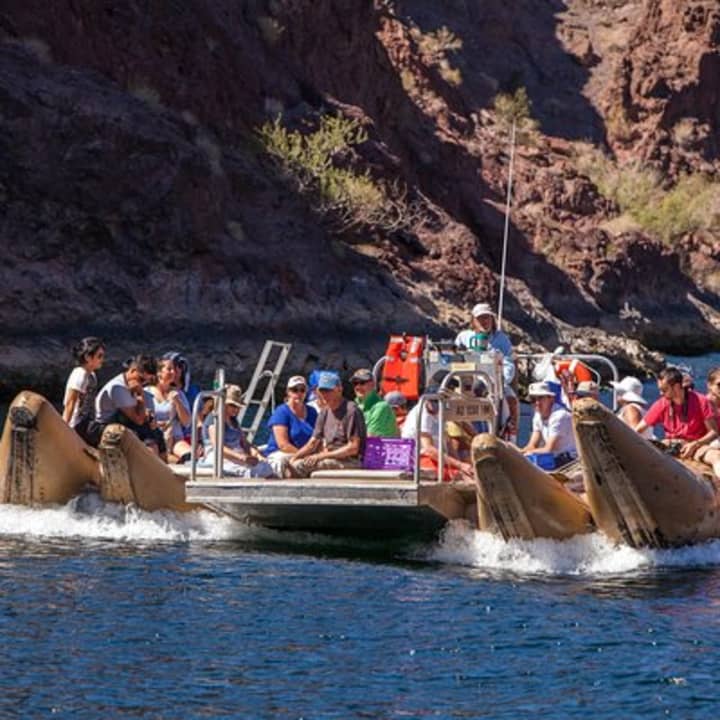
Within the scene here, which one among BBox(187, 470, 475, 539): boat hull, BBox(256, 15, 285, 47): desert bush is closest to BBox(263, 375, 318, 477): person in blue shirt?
BBox(187, 470, 475, 539): boat hull

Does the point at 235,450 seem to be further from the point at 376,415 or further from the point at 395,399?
the point at 395,399

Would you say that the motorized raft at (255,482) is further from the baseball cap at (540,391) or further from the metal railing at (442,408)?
the baseball cap at (540,391)

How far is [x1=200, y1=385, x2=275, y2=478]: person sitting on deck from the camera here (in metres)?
21.1

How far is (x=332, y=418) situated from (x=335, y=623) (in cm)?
412

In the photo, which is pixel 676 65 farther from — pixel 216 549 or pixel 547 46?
pixel 216 549

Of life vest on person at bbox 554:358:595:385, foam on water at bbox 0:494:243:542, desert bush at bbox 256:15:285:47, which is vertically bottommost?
foam on water at bbox 0:494:243:542

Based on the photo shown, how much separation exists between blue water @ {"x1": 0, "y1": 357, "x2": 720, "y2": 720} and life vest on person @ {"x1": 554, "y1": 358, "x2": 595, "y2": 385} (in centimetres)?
362

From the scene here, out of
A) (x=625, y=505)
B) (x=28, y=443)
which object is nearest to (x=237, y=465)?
(x=28, y=443)

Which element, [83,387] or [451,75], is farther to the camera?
[451,75]

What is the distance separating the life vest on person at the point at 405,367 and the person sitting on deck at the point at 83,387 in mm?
3643

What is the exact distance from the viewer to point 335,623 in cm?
1698

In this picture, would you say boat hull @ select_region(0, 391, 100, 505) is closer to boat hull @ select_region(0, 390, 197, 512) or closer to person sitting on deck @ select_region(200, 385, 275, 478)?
boat hull @ select_region(0, 390, 197, 512)

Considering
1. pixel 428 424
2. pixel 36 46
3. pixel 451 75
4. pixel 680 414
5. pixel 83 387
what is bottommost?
pixel 428 424

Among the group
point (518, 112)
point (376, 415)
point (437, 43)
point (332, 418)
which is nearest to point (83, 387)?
point (332, 418)
